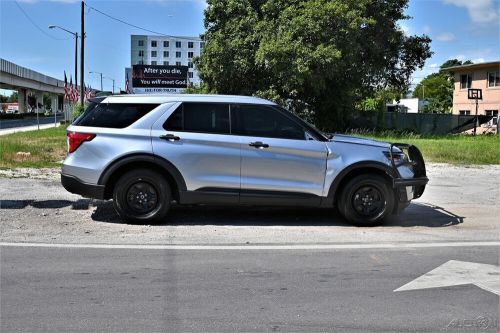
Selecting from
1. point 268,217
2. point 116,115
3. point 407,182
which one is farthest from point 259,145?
point 407,182

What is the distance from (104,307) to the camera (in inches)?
173

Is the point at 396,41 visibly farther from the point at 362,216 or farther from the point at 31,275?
the point at 31,275

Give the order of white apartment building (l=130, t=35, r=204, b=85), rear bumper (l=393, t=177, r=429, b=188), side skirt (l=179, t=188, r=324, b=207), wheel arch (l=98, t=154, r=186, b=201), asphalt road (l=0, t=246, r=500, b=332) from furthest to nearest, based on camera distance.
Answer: white apartment building (l=130, t=35, r=204, b=85), rear bumper (l=393, t=177, r=429, b=188), side skirt (l=179, t=188, r=324, b=207), wheel arch (l=98, t=154, r=186, b=201), asphalt road (l=0, t=246, r=500, b=332)

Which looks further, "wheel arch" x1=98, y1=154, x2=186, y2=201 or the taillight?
the taillight

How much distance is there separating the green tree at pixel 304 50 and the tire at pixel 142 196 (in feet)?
70.3

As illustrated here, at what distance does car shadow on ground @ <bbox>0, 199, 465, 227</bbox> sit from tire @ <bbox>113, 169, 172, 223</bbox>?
0.24 metres

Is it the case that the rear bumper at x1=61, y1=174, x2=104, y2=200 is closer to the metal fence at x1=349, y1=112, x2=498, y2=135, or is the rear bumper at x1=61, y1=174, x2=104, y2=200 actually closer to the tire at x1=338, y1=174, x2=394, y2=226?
the tire at x1=338, y1=174, x2=394, y2=226

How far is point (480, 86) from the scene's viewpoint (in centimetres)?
4672

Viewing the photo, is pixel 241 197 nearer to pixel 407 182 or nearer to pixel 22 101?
pixel 407 182

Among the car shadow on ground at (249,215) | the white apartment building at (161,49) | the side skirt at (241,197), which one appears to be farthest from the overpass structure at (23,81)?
the side skirt at (241,197)

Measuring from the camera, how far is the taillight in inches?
290

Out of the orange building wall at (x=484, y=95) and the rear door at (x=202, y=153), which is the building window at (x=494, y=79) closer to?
the orange building wall at (x=484, y=95)

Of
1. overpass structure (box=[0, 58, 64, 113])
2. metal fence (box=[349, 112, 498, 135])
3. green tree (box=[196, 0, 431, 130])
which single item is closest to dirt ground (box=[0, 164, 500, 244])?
green tree (box=[196, 0, 431, 130])

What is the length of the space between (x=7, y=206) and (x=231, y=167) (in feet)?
12.7
